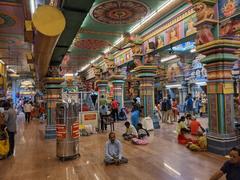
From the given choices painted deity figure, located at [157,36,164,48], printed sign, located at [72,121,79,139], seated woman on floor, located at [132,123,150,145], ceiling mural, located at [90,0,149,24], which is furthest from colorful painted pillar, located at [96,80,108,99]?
printed sign, located at [72,121,79,139]

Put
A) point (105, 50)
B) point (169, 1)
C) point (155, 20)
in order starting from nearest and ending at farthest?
1. point (169, 1)
2. point (155, 20)
3. point (105, 50)

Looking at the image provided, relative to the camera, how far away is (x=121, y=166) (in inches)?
188

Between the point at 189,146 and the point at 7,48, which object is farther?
the point at 7,48

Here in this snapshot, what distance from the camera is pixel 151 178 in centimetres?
403

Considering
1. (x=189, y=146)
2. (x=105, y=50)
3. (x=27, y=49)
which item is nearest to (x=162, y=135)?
(x=189, y=146)

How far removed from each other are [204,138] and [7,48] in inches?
381

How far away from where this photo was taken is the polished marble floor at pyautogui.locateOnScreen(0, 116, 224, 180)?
4.22 m

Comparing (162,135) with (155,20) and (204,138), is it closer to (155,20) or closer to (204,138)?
(204,138)

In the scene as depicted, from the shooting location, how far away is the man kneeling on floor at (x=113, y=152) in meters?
4.89

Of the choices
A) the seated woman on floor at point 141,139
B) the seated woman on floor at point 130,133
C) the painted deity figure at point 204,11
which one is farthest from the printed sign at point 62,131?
the painted deity figure at point 204,11

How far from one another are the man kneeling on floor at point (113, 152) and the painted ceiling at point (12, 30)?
427 centimetres

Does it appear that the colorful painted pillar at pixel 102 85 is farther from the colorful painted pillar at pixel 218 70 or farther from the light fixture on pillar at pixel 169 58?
the colorful painted pillar at pixel 218 70

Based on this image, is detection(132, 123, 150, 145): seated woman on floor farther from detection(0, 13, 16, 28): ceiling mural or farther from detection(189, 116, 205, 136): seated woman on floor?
detection(0, 13, 16, 28): ceiling mural

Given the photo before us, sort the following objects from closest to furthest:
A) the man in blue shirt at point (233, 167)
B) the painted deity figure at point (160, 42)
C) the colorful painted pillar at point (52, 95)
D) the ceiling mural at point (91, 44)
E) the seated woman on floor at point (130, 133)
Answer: the man in blue shirt at point (233, 167) < the seated woman on floor at point (130, 133) < the painted deity figure at point (160, 42) < the colorful painted pillar at point (52, 95) < the ceiling mural at point (91, 44)
